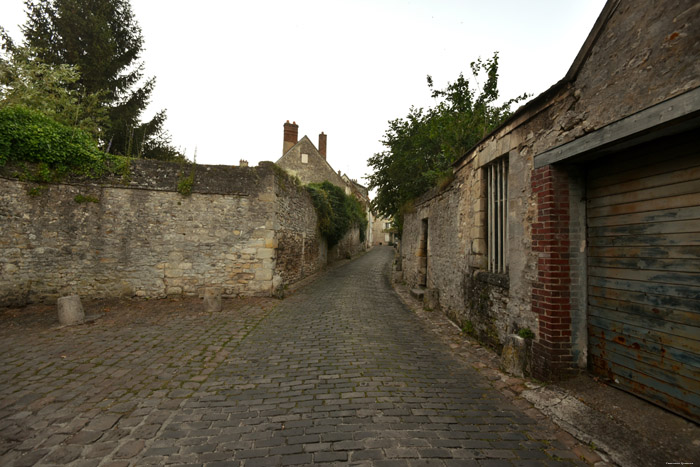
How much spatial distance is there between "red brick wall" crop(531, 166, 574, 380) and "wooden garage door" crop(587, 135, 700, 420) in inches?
10.8

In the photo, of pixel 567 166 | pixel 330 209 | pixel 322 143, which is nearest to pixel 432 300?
pixel 567 166

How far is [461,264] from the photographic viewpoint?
635cm

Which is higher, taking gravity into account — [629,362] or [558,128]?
[558,128]

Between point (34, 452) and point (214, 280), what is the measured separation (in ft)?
20.9

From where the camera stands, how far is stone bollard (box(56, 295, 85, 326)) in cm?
594

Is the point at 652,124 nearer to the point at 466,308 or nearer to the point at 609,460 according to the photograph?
the point at 609,460

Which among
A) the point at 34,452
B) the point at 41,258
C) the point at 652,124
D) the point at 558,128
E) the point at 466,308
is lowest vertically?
the point at 34,452

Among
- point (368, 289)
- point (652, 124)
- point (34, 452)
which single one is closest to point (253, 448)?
point (34, 452)

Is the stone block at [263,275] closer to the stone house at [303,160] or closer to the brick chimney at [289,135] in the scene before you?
the stone house at [303,160]

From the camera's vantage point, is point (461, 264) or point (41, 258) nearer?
point (461, 264)

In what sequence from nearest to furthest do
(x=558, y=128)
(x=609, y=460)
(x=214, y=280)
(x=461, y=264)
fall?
(x=609, y=460) → (x=558, y=128) → (x=461, y=264) → (x=214, y=280)

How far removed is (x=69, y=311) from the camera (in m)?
5.98

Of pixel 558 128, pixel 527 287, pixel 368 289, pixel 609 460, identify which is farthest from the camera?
pixel 368 289

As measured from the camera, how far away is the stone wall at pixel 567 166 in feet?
8.09
